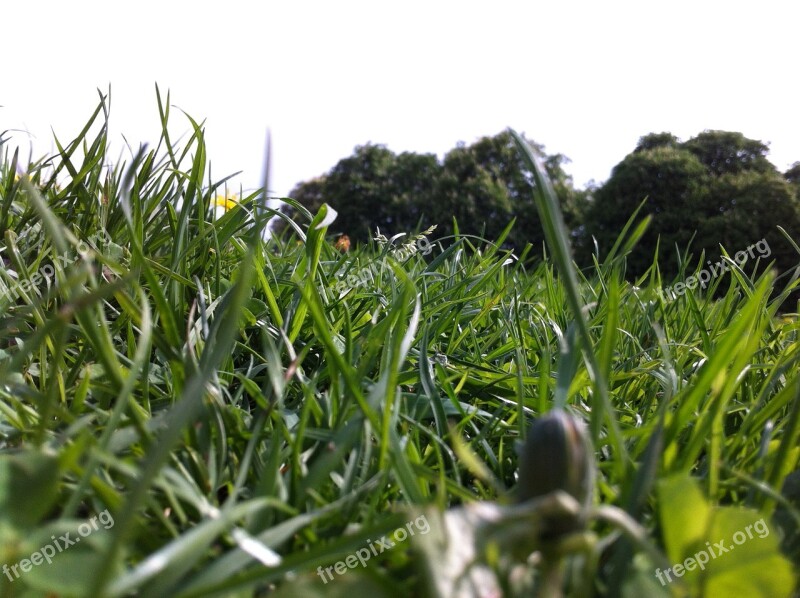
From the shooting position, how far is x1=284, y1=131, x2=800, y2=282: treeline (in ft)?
34.9

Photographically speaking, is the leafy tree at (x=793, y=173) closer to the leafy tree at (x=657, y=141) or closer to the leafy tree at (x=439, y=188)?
the leafy tree at (x=657, y=141)

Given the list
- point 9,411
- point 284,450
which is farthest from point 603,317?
point 9,411

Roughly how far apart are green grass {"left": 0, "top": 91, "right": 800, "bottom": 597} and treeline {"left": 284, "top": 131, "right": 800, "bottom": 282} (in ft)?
21.3

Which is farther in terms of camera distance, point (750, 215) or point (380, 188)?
point (380, 188)

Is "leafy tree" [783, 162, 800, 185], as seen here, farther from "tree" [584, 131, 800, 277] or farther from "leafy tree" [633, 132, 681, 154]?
"leafy tree" [633, 132, 681, 154]

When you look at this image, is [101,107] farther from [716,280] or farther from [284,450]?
[716,280]

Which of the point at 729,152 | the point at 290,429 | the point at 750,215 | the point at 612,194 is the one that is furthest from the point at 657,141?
the point at 290,429

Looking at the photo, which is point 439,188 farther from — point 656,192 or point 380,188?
point 656,192

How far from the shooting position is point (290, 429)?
393 millimetres

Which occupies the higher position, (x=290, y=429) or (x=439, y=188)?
(x=439, y=188)

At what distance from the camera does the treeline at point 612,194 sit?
10.6 meters

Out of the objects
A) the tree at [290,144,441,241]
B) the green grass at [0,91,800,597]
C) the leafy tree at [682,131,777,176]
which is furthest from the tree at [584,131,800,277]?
the green grass at [0,91,800,597]

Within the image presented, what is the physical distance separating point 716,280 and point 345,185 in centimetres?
1673

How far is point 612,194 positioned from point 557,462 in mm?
13008
